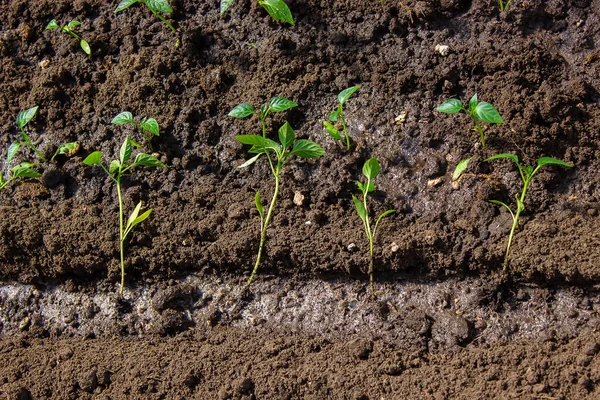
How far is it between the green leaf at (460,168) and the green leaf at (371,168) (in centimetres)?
28

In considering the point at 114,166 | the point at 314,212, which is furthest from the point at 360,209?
the point at 114,166

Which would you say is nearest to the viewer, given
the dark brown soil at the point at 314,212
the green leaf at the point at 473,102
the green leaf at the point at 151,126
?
the dark brown soil at the point at 314,212

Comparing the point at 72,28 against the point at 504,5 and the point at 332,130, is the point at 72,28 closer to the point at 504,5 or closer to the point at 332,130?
the point at 332,130

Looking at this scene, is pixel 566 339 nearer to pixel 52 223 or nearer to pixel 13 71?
pixel 52 223

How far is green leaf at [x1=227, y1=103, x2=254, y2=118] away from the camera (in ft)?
7.24

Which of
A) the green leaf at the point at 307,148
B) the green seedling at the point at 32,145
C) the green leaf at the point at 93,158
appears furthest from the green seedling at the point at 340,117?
the green seedling at the point at 32,145

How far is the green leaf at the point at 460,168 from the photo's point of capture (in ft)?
6.70

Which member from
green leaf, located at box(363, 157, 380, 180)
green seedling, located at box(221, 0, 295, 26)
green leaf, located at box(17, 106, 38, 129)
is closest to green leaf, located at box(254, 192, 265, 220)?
green leaf, located at box(363, 157, 380, 180)

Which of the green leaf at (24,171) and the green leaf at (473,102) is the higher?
the green leaf at (473,102)

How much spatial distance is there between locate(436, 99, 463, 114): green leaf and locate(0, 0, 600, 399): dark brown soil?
0.15 m

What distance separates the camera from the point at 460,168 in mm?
2047

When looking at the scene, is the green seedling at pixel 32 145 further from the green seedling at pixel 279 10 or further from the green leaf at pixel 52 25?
the green seedling at pixel 279 10

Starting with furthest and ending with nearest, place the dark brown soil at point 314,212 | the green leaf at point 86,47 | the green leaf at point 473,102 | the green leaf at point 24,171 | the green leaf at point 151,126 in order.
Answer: the green leaf at point 86,47 → the green leaf at point 24,171 → the green leaf at point 151,126 → the green leaf at point 473,102 → the dark brown soil at point 314,212

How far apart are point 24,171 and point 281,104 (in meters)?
1.09
